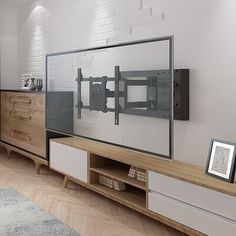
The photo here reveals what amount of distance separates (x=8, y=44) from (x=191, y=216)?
5.07m

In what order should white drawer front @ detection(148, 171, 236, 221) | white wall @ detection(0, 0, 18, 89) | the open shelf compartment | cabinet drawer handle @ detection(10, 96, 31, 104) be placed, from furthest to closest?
white wall @ detection(0, 0, 18, 89) → cabinet drawer handle @ detection(10, 96, 31, 104) → the open shelf compartment → white drawer front @ detection(148, 171, 236, 221)

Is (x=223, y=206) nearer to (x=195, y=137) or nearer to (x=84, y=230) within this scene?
(x=195, y=137)

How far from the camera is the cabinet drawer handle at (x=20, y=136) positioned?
16.9 ft

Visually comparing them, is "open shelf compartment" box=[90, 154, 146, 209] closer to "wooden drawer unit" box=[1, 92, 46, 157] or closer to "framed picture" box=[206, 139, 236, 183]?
"framed picture" box=[206, 139, 236, 183]

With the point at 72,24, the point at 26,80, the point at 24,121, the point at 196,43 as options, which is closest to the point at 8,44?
the point at 26,80

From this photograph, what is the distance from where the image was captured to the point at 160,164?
306cm

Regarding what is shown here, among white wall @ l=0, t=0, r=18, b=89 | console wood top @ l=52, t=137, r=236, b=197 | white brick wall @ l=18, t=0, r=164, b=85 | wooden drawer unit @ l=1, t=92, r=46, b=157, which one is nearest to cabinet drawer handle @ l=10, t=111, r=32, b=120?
wooden drawer unit @ l=1, t=92, r=46, b=157

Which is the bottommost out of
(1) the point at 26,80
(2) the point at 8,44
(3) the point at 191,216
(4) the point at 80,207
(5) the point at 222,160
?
(4) the point at 80,207

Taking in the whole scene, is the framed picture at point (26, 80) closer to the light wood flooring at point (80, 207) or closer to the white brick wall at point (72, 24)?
the white brick wall at point (72, 24)

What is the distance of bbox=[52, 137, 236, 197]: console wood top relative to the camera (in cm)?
248

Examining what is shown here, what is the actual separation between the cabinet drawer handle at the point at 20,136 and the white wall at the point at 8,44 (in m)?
1.22

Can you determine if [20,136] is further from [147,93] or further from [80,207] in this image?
[147,93]

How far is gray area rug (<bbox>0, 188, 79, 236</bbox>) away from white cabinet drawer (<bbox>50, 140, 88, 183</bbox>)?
22.7 inches

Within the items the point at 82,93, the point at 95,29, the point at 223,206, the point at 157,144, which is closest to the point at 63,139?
the point at 82,93
